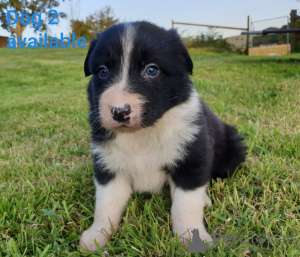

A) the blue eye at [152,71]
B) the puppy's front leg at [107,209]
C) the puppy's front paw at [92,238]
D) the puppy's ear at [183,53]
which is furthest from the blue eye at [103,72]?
the puppy's front paw at [92,238]

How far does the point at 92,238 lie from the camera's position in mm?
2021

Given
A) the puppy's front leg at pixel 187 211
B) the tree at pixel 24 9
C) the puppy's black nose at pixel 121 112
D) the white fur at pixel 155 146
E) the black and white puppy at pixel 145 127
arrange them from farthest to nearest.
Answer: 1. the tree at pixel 24 9
2. the white fur at pixel 155 146
3. the puppy's front leg at pixel 187 211
4. the black and white puppy at pixel 145 127
5. the puppy's black nose at pixel 121 112

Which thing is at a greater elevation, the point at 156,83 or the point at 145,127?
the point at 156,83

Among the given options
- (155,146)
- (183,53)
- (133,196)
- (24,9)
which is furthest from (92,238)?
(24,9)

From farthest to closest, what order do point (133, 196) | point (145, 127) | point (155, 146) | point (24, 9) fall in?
point (24, 9) → point (133, 196) → point (155, 146) → point (145, 127)

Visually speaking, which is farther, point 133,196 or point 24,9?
point 24,9

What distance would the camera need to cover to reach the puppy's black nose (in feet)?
5.63

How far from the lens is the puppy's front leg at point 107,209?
2033 millimetres

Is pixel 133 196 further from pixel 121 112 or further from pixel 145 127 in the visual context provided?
pixel 121 112


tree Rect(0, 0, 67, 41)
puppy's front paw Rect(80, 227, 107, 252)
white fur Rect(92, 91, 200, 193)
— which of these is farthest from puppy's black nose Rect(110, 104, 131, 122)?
tree Rect(0, 0, 67, 41)

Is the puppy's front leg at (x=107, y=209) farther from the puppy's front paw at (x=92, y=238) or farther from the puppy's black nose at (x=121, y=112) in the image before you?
the puppy's black nose at (x=121, y=112)

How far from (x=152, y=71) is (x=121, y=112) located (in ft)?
1.35

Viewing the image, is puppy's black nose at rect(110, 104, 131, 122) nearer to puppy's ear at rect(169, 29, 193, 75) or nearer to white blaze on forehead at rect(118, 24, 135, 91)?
white blaze on forehead at rect(118, 24, 135, 91)

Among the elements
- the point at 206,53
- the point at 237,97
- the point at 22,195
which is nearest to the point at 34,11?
the point at 206,53
